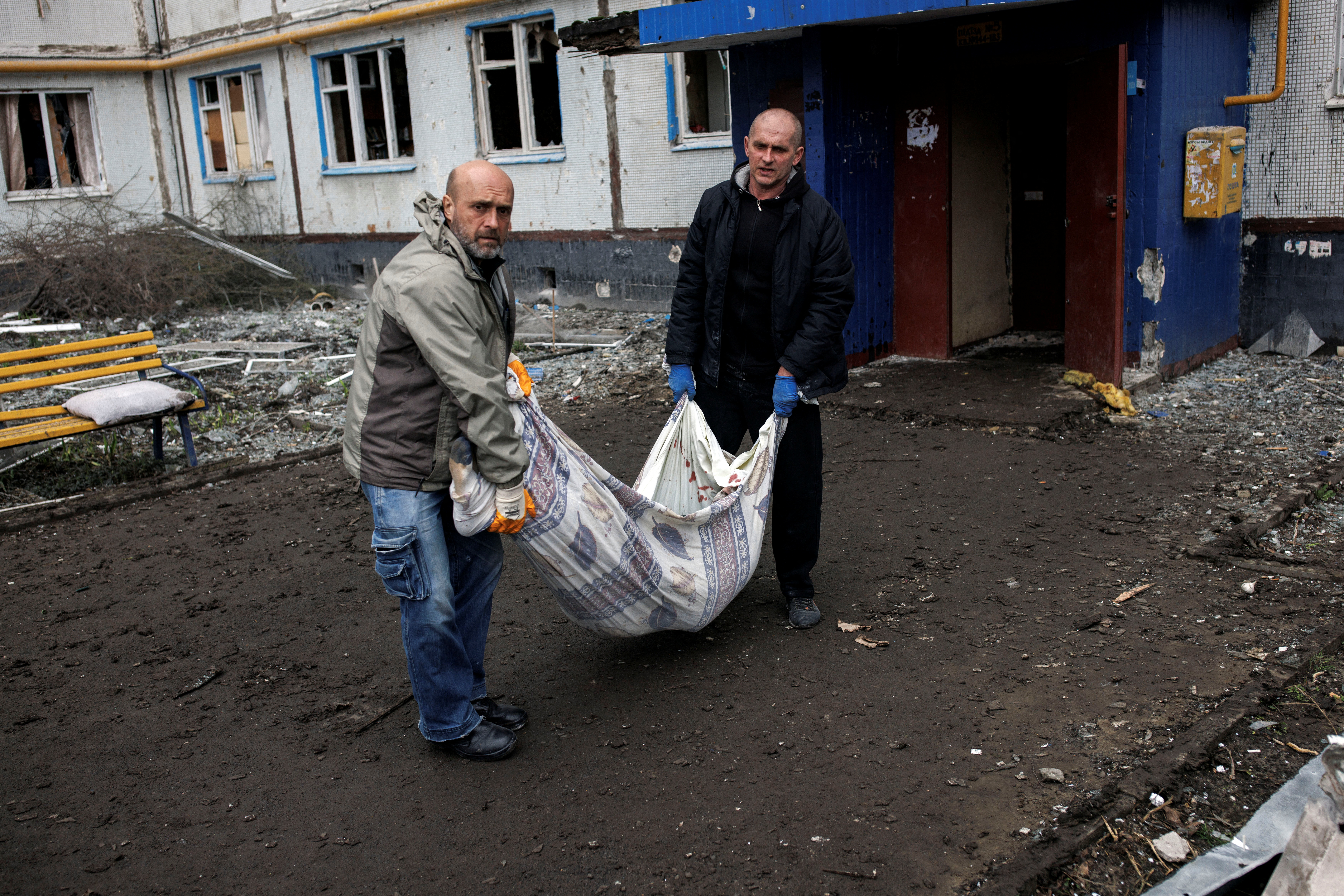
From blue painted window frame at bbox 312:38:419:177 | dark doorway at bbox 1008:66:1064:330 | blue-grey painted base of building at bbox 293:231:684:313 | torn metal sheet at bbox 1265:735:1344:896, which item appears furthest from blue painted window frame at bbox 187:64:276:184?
torn metal sheet at bbox 1265:735:1344:896

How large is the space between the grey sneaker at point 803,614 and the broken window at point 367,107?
11.4 metres

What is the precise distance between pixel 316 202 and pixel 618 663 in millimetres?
13297

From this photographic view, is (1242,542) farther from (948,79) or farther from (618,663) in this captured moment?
(948,79)

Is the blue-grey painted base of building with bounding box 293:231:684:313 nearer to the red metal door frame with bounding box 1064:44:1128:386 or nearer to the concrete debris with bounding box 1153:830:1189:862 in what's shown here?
the red metal door frame with bounding box 1064:44:1128:386

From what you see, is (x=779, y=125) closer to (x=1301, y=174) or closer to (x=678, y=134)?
(x=1301, y=174)

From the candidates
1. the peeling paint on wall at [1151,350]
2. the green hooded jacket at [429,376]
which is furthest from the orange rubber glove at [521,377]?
the peeling paint on wall at [1151,350]

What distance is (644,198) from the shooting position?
1128cm

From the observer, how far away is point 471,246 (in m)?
2.87

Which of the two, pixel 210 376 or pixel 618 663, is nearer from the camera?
pixel 618 663

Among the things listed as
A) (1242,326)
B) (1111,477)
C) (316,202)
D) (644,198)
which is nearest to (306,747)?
(1111,477)

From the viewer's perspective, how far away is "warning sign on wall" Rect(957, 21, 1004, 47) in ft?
23.8

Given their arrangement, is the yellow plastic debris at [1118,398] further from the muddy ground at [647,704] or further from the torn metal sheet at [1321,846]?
the torn metal sheet at [1321,846]

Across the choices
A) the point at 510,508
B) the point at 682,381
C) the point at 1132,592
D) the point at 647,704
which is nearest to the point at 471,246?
the point at 510,508

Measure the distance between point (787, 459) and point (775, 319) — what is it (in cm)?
53
